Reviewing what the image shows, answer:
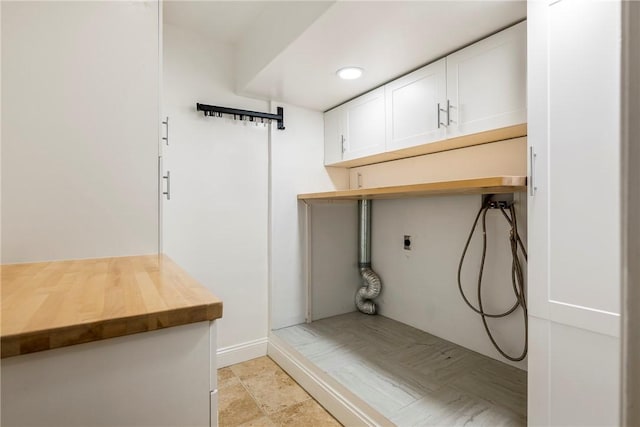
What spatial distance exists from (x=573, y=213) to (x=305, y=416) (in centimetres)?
172

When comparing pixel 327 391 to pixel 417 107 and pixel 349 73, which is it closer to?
pixel 417 107

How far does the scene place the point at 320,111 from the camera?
9.61ft

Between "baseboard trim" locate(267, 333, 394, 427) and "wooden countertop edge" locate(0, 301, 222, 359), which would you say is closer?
"wooden countertop edge" locate(0, 301, 222, 359)

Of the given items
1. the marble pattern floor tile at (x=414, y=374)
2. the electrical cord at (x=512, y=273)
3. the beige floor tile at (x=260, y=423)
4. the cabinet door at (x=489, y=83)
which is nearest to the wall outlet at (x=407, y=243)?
the electrical cord at (x=512, y=273)

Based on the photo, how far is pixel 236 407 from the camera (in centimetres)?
195

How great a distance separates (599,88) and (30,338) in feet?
5.53

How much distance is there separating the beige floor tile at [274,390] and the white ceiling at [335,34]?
214 cm

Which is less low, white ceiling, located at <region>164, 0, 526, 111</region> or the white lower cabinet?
white ceiling, located at <region>164, 0, 526, 111</region>

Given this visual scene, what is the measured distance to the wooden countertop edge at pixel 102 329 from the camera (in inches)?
20.3

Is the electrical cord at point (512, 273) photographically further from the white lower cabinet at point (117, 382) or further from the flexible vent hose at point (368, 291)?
the white lower cabinet at point (117, 382)

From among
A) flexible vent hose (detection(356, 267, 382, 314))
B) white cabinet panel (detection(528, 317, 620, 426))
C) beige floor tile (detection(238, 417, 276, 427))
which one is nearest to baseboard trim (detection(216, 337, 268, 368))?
beige floor tile (detection(238, 417, 276, 427))

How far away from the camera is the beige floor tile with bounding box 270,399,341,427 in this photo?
1.81m

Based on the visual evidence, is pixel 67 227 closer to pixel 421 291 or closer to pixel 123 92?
pixel 123 92

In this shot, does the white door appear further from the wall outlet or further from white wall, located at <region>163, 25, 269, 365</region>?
white wall, located at <region>163, 25, 269, 365</region>
